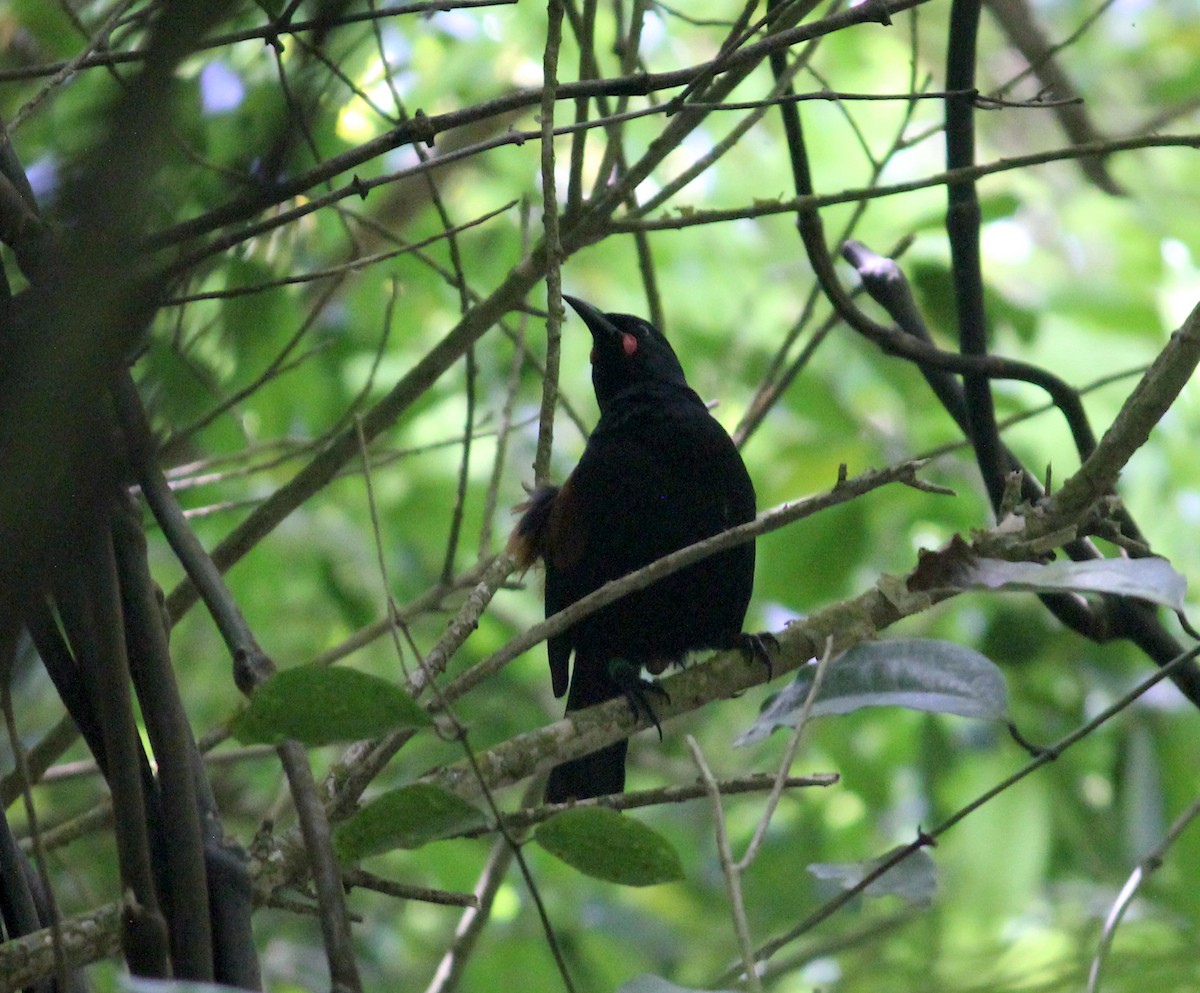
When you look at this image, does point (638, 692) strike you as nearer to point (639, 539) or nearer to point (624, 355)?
point (639, 539)

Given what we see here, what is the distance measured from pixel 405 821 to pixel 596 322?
7.48 ft

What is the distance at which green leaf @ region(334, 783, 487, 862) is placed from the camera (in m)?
1.21

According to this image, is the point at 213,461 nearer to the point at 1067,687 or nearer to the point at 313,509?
the point at 313,509

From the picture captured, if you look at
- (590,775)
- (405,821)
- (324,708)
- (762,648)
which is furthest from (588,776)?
(324,708)

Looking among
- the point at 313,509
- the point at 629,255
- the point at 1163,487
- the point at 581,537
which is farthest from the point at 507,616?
the point at 1163,487

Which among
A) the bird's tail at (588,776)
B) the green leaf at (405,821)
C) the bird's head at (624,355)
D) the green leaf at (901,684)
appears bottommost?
the bird's tail at (588,776)

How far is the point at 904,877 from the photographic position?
60.2 inches

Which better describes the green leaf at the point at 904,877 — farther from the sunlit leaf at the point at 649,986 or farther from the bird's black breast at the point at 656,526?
the bird's black breast at the point at 656,526

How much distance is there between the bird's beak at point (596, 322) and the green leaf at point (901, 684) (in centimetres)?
179

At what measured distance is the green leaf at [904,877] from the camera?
1.48 meters

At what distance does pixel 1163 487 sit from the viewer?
167 inches

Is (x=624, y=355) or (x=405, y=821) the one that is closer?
(x=405, y=821)

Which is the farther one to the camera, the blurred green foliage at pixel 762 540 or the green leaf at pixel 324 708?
the blurred green foliage at pixel 762 540

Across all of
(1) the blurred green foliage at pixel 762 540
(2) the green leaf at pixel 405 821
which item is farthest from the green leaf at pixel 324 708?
(1) the blurred green foliage at pixel 762 540
